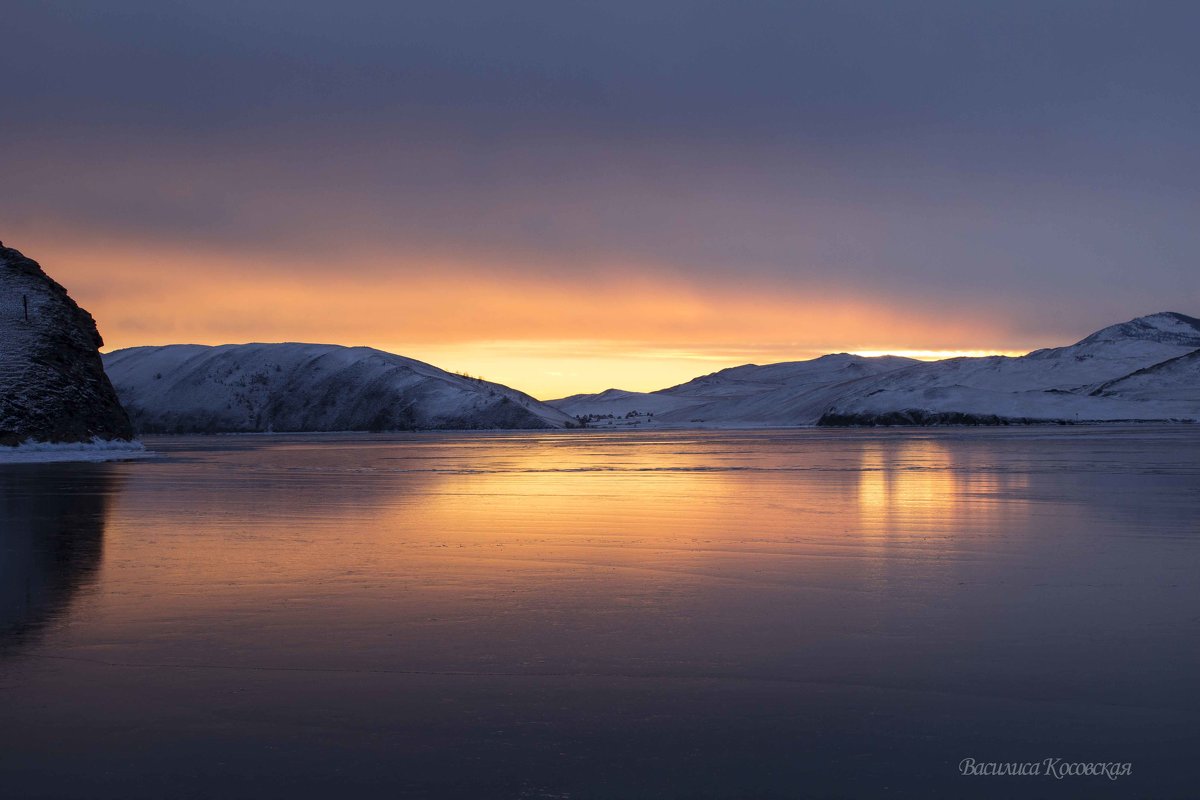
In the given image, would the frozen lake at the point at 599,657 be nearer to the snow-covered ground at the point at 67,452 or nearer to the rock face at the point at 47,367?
the snow-covered ground at the point at 67,452

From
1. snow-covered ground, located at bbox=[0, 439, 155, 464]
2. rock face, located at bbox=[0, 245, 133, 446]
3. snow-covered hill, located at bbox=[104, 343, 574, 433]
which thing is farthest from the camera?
snow-covered hill, located at bbox=[104, 343, 574, 433]

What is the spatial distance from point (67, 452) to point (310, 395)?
350 ft

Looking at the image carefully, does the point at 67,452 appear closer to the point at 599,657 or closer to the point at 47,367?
the point at 47,367

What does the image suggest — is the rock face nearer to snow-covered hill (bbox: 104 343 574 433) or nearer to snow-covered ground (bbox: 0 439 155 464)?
snow-covered ground (bbox: 0 439 155 464)

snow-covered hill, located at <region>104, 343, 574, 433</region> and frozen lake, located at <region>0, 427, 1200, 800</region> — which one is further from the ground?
snow-covered hill, located at <region>104, 343, 574, 433</region>

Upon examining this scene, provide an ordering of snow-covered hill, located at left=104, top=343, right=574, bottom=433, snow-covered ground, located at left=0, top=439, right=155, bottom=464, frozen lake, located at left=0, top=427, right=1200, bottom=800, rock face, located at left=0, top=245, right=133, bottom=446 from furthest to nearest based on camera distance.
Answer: snow-covered hill, located at left=104, top=343, right=574, bottom=433, rock face, located at left=0, top=245, right=133, bottom=446, snow-covered ground, located at left=0, top=439, right=155, bottom=464, frozen lake, located at left=0, top=427, right=1200, bottom=800

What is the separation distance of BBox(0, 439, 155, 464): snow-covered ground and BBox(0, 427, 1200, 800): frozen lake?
110 feet

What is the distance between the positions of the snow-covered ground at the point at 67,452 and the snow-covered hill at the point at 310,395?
90.5 m

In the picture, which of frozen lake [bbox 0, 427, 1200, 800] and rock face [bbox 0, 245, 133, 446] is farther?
rock face [bbox 0, 245, 133, 446]

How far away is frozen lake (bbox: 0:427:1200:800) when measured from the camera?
5117 mm

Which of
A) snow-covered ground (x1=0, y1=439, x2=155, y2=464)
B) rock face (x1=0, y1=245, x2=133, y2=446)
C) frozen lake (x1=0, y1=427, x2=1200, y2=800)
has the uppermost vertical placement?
rock face (x1=0, y1=245, x2=133, y2=446)

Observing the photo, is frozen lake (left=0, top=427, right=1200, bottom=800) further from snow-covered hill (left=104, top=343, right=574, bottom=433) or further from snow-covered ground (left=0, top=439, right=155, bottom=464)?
snow-covered hill (left=104, top=343, right=574, bottom=433)

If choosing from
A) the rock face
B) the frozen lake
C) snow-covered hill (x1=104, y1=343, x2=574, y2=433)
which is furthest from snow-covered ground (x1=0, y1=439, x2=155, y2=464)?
snow-covered hill (x1=104, y1=343, x2=574, y2=433)

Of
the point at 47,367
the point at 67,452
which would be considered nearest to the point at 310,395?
the point at 47,367
